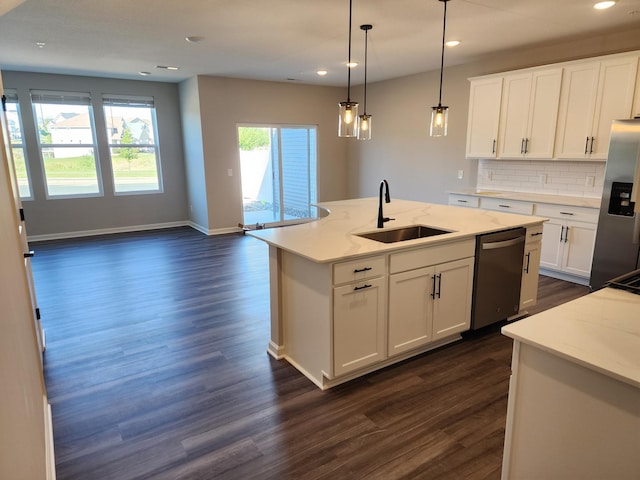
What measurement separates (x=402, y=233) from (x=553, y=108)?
2806mm

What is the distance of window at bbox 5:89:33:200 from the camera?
6410 mm

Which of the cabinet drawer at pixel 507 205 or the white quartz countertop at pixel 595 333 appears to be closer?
the white quartz countertop at pixel 595 333

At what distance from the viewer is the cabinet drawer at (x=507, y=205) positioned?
4871 mm

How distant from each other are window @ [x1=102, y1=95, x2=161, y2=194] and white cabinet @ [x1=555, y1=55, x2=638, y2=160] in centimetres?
664

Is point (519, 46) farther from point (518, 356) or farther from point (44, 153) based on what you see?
point (44, 153)

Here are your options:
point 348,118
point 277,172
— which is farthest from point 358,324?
point 277,172

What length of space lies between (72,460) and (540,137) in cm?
534

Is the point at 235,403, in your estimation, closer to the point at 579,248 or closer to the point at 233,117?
the point at 579,248

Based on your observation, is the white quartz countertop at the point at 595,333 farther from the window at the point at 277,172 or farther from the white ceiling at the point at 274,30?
the window at the point at 277,172

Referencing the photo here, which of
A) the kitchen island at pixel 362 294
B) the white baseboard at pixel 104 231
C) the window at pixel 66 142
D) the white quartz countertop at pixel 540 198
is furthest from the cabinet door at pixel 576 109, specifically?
the window at pixel 66 142

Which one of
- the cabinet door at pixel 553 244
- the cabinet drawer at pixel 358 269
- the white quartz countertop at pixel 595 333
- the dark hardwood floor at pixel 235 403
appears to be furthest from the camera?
the cabinet door at pixel 553 244

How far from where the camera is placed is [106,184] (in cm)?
737

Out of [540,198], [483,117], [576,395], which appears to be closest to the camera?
[576,395]

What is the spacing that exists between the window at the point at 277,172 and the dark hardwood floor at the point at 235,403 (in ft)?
12.6
